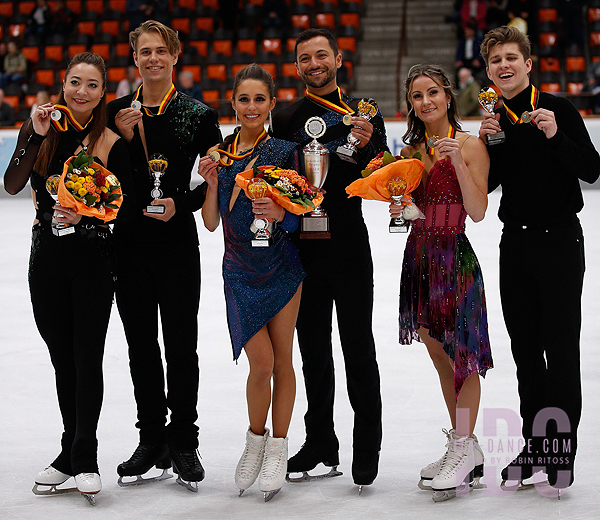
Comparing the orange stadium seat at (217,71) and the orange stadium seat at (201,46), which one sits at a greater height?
the orange stadium seat at (201,46)

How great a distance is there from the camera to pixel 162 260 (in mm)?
3545

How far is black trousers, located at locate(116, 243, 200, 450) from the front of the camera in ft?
11.7

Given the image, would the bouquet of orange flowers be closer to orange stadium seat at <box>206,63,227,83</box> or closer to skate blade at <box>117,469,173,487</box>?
skate blade at <box>117,469,173,487</box>

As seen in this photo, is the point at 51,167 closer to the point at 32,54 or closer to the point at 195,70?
the point at 195,70

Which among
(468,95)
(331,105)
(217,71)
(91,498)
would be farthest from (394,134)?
(91,498)

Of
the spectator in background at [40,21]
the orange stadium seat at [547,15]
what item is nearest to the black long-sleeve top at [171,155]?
the orange stadium seat at [547,15]

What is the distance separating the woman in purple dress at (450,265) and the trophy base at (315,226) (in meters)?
0.27

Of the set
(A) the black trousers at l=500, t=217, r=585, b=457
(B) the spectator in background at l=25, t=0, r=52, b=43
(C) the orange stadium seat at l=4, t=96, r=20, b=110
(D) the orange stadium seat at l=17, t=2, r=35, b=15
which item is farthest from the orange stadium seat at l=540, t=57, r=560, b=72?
(A) the black trousers at l=500, t=217, r=585, b=457

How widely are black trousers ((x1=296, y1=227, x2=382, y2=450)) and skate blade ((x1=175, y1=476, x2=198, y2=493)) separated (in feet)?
2.30

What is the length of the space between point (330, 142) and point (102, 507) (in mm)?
1774

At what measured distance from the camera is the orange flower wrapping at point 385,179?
3.25m

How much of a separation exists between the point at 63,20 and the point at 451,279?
1536 cm

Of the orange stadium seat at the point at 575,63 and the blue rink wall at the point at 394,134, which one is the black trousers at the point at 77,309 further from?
the orange stadium seat at the point at 575,63

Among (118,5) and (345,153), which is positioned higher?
(118,5)
